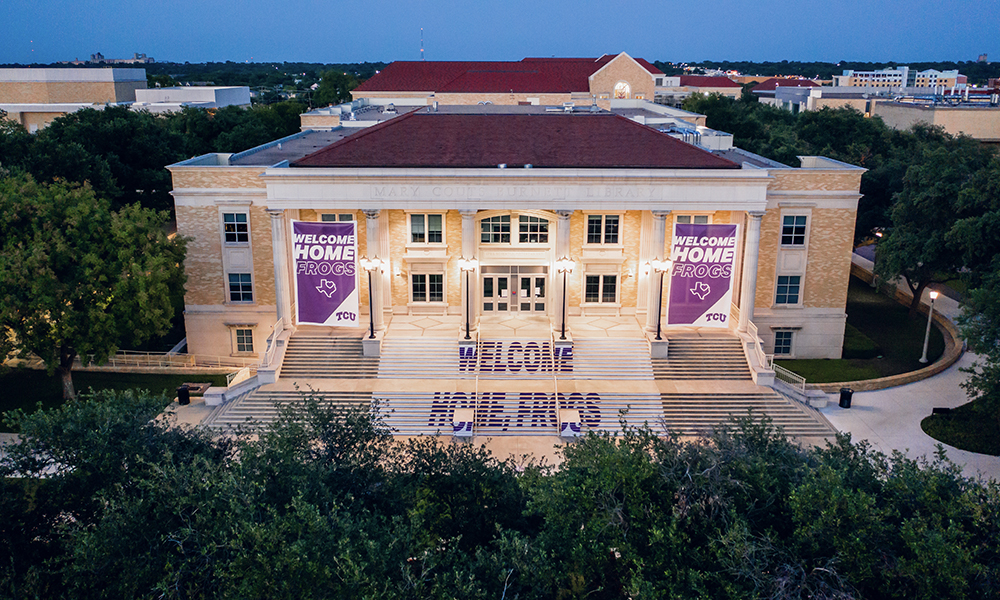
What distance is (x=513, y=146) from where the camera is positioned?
35.2 meters

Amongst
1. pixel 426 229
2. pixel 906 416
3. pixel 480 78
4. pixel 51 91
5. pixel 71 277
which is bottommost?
pixel 906 416

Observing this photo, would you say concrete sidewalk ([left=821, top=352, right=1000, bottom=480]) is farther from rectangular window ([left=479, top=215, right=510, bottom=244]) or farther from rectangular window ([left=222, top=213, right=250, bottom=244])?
rectangular window ([left=222, top=213, right=250, bottom=244])

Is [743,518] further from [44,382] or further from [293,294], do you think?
[44,382]

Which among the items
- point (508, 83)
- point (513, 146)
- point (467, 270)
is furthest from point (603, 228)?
point (508, 83)

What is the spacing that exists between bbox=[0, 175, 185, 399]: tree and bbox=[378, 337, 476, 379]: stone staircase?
9882 mm

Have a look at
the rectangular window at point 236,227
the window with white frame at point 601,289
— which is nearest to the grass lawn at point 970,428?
the window with white frame at point 601,289

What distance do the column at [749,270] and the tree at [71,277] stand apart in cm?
2650

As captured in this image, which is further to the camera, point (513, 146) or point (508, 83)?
point (508, 83)

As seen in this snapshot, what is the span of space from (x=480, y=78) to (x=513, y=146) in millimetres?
58991

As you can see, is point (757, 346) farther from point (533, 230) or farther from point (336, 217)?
point (336, 217)

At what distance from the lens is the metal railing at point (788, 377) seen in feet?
102

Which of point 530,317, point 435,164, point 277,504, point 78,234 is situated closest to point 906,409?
point 530,317

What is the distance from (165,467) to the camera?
14875 millimetres

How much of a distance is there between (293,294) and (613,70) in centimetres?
6716
